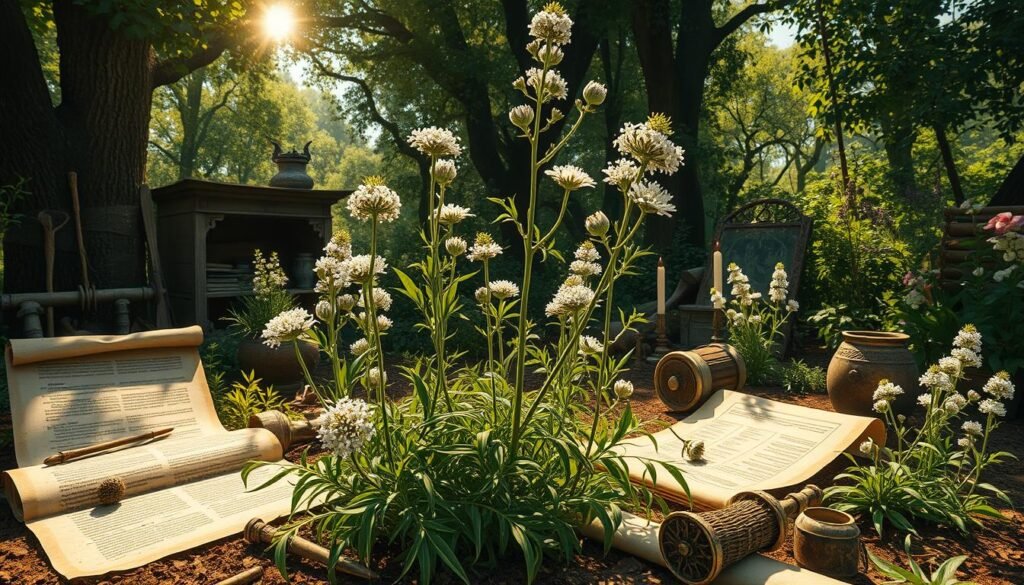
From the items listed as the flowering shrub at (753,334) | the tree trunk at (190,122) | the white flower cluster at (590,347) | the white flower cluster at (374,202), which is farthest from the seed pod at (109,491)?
the tree trunk at (190,122)

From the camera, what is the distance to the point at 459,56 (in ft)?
38.1

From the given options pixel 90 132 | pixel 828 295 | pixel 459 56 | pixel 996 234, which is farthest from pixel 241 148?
pixel 996 234

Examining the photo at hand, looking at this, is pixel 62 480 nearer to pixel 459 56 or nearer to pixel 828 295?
pixel 828 295

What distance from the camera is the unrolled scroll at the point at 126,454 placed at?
2592 millimetres

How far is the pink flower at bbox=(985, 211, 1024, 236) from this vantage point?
4.36 meters

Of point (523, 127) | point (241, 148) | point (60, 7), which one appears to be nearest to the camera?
point (523, 127)

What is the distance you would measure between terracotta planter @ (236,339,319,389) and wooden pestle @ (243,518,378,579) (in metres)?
2.74

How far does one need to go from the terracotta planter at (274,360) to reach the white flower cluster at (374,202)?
3.36m

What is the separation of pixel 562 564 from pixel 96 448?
7.94ft

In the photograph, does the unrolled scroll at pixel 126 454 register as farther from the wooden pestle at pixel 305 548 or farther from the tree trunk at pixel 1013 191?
the tree trunk at pixel 1013 191

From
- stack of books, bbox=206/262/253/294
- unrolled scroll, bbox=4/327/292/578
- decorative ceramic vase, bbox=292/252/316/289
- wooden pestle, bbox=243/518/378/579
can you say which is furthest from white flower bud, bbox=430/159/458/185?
decorative ceramic vase, bbox=292/252/316/289

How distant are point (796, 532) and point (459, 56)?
1083cm

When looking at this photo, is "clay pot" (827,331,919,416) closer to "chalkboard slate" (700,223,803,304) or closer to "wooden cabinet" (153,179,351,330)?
"chalkboard slate" (700,223,803,304)

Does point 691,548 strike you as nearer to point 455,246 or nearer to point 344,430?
point 344,430
